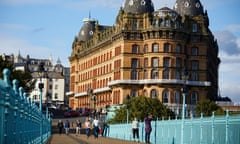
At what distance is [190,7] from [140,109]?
4079 centimetres

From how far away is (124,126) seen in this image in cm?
5569

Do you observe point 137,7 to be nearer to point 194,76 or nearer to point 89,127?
point 194,76

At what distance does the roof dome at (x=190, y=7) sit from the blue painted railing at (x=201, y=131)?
90.1 metres

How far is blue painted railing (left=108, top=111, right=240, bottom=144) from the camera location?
2121 centimetres

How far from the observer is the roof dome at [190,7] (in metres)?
128

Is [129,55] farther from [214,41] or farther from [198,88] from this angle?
[214,41]

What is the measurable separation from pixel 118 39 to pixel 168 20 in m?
11.7

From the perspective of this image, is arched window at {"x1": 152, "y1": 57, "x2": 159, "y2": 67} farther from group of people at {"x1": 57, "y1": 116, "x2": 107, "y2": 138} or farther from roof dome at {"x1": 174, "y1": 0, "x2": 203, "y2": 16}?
group of people at {"x1": 57, "y1": 116, "x2": 107, "y2": 138}

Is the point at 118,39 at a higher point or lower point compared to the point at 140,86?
higher

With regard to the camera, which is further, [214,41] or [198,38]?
[214,41]

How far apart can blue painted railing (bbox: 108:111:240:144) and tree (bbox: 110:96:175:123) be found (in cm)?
4334

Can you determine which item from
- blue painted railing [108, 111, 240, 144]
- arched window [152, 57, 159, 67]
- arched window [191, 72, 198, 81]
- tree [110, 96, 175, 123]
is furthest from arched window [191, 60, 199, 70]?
blue painted railing [108, 111, 240, 144]

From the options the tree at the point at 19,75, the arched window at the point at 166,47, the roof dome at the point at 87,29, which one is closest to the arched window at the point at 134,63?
the arched window at the point at 166,47

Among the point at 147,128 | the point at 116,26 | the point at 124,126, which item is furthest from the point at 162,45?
the point at 147,128
